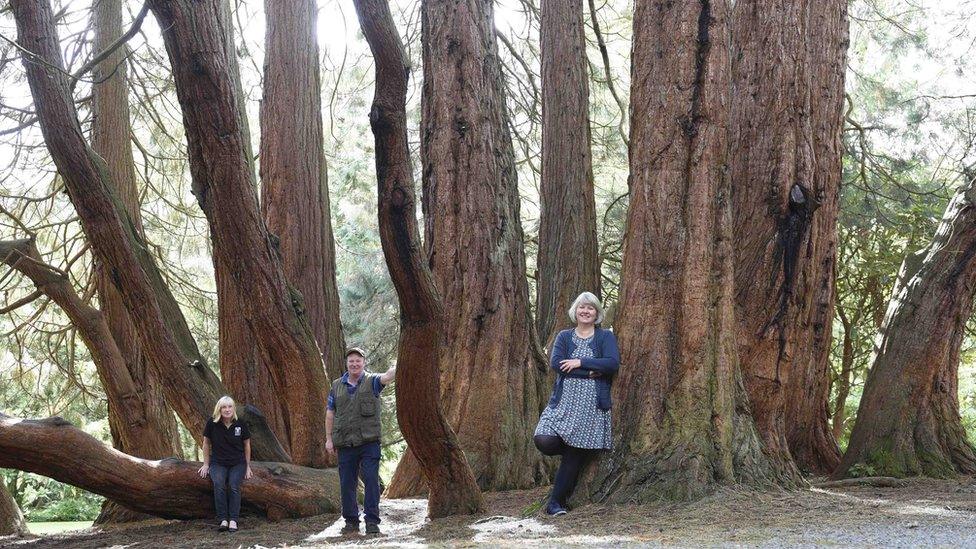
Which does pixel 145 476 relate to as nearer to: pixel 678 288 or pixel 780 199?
pixel 678 288

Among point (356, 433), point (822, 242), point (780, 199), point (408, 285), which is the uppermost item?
point (780, 199)

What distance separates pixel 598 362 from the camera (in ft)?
23.3

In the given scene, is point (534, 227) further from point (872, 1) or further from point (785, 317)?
point (785, 317)

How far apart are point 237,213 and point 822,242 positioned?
4.69 m

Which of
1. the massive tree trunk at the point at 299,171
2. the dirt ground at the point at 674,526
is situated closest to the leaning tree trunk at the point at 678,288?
the dirt ground at the point at 674,526

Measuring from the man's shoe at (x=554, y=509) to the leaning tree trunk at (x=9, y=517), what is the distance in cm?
625

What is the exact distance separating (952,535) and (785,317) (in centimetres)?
321

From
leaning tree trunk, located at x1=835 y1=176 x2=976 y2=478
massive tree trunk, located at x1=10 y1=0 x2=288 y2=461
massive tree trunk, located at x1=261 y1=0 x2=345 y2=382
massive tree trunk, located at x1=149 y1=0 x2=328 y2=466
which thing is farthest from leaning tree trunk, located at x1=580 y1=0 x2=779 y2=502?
massive tree trunk, located at x1=261 y1=0 x2=345 y2=382

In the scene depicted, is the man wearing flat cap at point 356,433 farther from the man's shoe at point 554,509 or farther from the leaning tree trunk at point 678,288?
the leaning tree trunk at point 678,288

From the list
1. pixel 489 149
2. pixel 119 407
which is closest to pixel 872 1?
pixel 489 149

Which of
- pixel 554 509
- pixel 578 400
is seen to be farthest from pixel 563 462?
pixel 578 400

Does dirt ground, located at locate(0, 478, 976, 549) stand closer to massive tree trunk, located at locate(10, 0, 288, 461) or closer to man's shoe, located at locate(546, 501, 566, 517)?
man's shoe, located at locate(546, 501, 566, 517)

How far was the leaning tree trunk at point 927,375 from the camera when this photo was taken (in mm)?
9141

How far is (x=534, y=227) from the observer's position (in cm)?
1759
